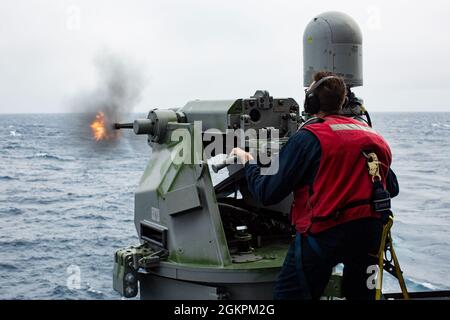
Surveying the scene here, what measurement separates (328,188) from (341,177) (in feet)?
0.29

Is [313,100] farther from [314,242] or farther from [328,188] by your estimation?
[314,242]

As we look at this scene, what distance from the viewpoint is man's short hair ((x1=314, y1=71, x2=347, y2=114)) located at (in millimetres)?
3336

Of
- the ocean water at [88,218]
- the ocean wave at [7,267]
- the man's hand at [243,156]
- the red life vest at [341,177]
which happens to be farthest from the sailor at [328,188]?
the ocean wave at [7,267]

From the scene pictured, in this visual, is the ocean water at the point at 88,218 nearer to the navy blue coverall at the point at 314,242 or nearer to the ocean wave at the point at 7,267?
the ocean wave at the point at 7,267

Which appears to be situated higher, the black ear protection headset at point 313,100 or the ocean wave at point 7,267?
the black ear protection headset at point 313,100

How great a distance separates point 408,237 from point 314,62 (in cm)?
958

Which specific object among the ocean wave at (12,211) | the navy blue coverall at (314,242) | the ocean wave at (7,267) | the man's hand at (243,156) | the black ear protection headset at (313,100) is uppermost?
the black ear protection headset at (313,100)

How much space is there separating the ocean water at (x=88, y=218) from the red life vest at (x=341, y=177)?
2295mm

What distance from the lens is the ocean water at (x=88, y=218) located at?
11648 mm

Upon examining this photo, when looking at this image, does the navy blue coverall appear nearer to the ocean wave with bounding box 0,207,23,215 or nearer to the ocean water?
the ocean water

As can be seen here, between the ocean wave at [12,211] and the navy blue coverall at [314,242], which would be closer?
the navy blue coverall at [314,242]

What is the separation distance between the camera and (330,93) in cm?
334

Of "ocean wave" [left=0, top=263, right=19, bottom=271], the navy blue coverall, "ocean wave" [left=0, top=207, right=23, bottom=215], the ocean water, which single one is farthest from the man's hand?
"ocean wave" [left=0, top=207, right=23, bottom=215]
